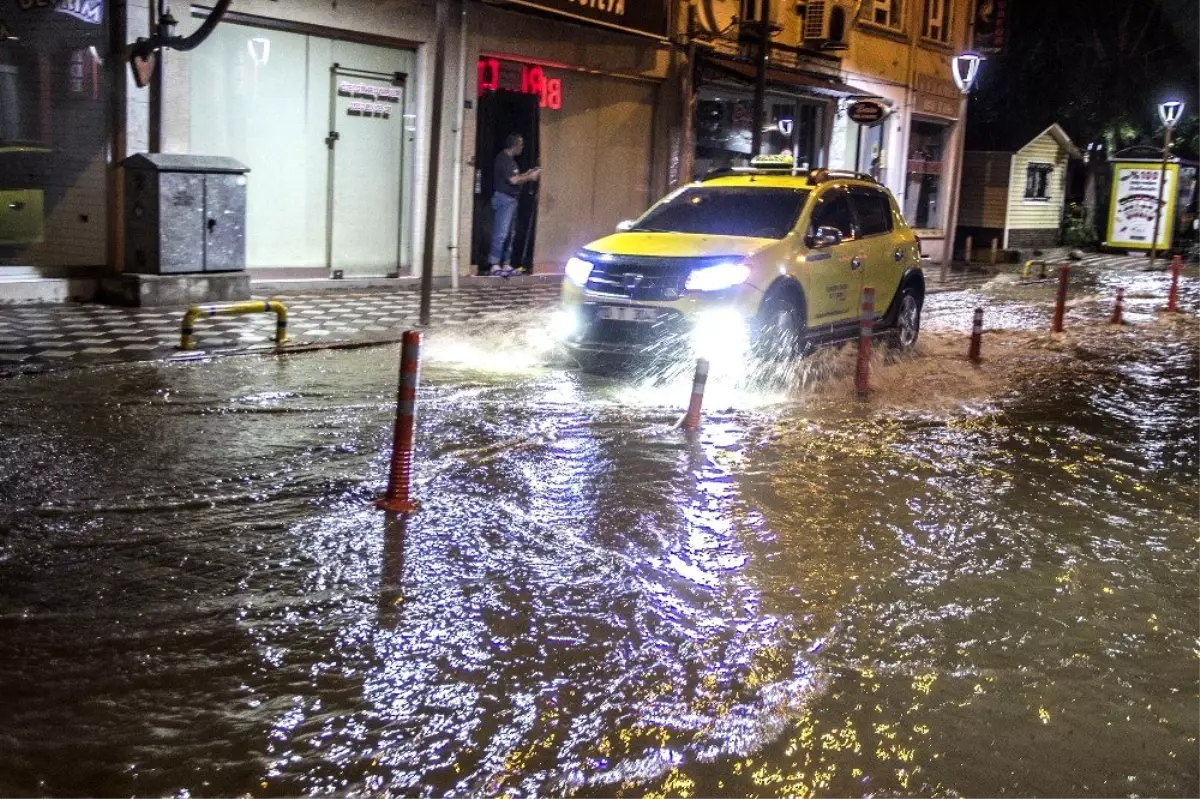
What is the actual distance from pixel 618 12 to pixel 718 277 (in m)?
10.8

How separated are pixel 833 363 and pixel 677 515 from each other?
231 inches

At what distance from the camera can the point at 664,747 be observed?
14.4ft

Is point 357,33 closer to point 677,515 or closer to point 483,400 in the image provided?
point 483,400

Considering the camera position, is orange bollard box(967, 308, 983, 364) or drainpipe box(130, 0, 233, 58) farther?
orange bollard box(967, 308, 983, 364)

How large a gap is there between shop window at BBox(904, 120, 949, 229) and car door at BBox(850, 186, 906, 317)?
19789 millimetres

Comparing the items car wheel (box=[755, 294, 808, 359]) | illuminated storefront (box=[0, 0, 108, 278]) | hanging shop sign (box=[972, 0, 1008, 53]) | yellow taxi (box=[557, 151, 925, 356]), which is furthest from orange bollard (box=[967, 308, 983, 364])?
hanging shop sign (box=[972, 0, 1008, 53])

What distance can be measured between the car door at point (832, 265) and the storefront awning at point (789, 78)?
10.5 meters

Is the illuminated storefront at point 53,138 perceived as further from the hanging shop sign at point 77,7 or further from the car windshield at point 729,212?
the car windshield at point 729,212

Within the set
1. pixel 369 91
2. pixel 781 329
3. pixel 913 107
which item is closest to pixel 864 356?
pixel 781 329

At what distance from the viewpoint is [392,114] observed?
18859mm

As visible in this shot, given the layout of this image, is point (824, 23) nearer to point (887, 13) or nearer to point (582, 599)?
point (887, 13)

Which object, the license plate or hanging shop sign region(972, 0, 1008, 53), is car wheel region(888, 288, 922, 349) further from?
hanging shop sign region(972, 0, 1008, 53)

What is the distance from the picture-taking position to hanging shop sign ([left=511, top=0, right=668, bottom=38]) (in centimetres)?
1947

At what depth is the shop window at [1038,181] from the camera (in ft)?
124
